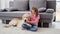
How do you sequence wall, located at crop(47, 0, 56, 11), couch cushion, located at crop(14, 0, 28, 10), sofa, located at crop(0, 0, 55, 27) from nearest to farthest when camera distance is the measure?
sofa, located at crop(0, 0, 55, 27) < wall, located at crop(47, 0, 56, 11) < couch cushion, located at crop(14, 0, 28, 10)

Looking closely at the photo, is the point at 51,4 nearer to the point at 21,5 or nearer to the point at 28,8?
the point at 28,8

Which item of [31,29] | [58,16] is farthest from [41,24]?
[58,16]

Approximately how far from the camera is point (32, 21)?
3.02 meters

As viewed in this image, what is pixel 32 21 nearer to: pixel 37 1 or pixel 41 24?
pixel 41 24

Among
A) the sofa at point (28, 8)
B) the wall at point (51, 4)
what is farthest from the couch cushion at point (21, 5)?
the wall at point (51, 4)

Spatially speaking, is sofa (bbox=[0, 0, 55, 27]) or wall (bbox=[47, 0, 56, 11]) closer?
sofa (bbox=[0, 0, 55, 27])

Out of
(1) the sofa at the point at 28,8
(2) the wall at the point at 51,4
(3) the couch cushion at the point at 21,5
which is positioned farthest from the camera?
(3) the couch cushion at the point at 21,5

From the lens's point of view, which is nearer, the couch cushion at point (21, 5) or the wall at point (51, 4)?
the wall at point (51, 4)

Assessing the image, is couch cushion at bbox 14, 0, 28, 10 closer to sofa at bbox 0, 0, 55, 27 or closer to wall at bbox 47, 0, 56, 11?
sofa at bbox 0, 0, 55, 27

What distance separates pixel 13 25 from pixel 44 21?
80cm

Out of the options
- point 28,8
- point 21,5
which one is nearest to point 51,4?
point 28,8

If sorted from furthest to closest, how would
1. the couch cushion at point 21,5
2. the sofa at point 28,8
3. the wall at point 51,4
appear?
1. the couch cushion at point 21,5
2. the wall at point 51,4
3. the sofa at point 28,8

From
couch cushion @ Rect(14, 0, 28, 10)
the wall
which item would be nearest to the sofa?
couch cushion @ Rect(14, 0, 28, 10)

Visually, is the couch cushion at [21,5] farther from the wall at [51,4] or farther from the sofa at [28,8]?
the wall at [51,4]
